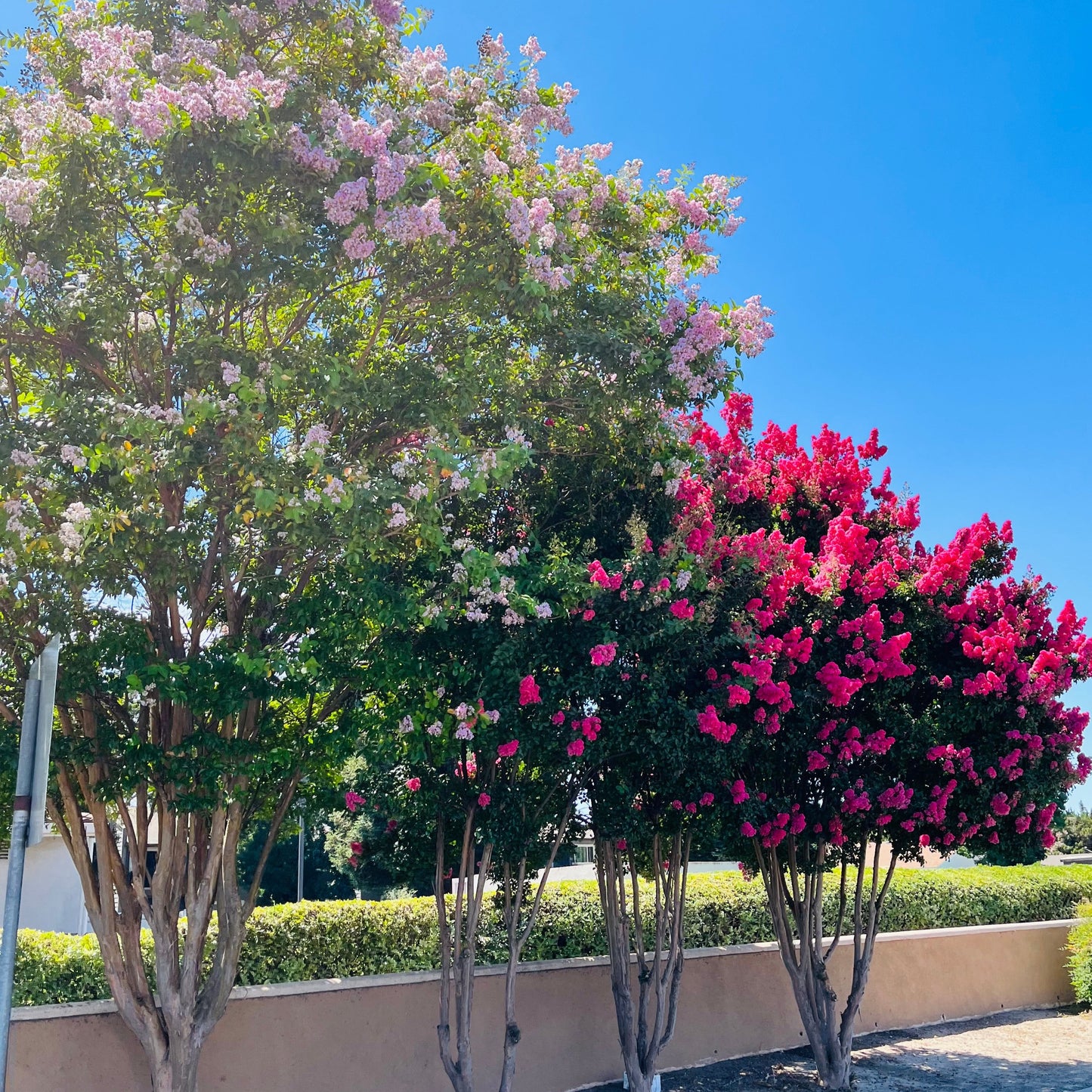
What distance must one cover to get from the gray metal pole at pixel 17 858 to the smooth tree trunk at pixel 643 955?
519cm

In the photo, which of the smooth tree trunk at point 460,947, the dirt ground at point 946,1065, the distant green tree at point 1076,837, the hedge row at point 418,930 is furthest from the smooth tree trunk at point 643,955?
the distant green tree at point 1076,837

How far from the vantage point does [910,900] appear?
13734mm

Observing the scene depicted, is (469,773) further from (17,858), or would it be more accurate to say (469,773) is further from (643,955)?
(17,858)

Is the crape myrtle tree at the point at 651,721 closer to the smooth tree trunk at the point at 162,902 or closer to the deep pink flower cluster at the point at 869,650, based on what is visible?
the deep pink flower cluster at the point at 869,650

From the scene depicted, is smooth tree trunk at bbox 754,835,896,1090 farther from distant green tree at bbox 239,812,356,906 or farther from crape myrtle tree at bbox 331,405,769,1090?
distant green tree at bbox 239,812,356,906

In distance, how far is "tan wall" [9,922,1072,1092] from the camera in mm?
7020

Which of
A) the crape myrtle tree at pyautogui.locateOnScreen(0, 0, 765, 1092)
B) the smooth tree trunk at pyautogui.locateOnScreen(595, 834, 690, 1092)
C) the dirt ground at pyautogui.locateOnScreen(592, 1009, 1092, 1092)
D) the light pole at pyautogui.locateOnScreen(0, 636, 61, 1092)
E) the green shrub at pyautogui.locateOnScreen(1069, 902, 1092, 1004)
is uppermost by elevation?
the crape myrtle tree at pyautogui.locateOnScreen(0, 0, 765, 1092)

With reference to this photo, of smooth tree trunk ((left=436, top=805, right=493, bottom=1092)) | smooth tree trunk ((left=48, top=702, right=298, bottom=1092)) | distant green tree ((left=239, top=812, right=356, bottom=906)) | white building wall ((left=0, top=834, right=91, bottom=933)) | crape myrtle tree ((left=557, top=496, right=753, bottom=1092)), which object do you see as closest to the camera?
smooth tree trunk ((left=48, top=702, right=298, bottom=1092))

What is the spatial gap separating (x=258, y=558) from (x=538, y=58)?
381 centimetres

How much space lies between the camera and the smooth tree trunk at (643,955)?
9.00 meters

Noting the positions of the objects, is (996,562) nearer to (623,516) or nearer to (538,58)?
(623,516)

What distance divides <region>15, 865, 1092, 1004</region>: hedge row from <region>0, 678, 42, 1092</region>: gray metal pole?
2724 mm

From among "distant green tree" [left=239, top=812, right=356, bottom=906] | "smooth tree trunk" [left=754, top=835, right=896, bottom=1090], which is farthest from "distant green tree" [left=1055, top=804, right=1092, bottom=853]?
"smooth tree trunk" [left=754, top=835, right=896, bottom=1090]

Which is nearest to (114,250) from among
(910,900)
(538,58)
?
(538,58)
